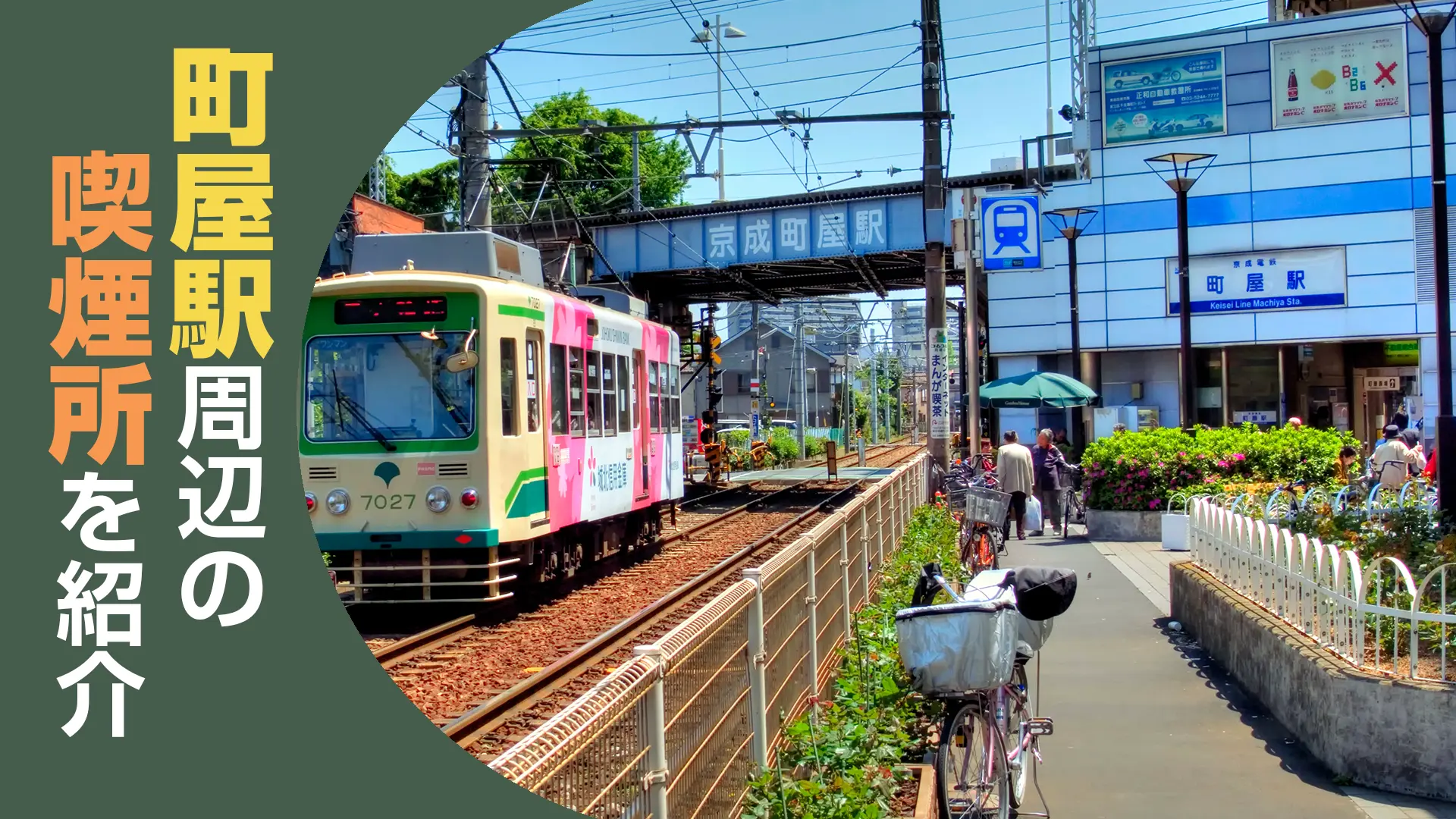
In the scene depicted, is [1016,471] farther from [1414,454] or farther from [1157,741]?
[1157,741]

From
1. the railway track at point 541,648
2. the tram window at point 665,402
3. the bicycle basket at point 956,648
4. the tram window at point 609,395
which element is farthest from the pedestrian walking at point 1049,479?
the bicycle basket at point 956,648

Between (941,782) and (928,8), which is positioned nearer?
(941,782)

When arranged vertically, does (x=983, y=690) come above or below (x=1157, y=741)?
above

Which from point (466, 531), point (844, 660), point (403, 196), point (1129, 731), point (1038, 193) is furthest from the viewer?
point (403, 196)

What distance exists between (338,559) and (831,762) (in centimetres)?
777

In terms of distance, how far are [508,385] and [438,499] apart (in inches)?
48.5

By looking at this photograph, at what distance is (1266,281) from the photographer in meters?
32.2

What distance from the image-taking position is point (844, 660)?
8.68 meters

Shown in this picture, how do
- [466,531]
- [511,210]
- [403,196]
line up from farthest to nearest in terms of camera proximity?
[403,196] → [511,210] → [466,531]

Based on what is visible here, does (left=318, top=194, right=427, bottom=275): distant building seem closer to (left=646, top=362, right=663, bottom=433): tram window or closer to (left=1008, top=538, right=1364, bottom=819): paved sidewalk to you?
(left=646, top=362, right=663, bottom=433): tram window

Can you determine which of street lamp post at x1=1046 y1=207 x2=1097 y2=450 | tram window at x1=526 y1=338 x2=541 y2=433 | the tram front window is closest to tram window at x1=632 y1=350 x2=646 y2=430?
tram window at x1=526 y1=338 x2=541 y2=433

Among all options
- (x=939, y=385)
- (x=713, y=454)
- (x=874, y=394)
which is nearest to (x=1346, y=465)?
(x=939, y=385)

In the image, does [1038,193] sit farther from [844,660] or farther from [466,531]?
[844,660]

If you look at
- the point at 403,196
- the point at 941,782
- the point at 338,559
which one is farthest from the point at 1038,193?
the point at 403,196
